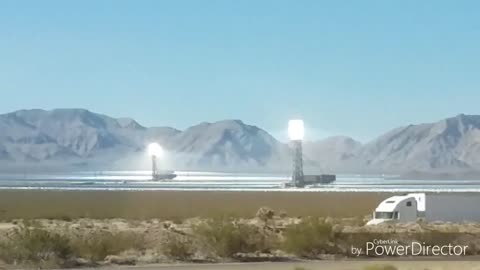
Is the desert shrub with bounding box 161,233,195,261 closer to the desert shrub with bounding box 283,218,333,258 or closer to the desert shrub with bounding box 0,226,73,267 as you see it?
the desert shrub with bounding box 0,226,73,267

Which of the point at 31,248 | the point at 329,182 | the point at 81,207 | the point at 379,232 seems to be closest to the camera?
the point at 31,248

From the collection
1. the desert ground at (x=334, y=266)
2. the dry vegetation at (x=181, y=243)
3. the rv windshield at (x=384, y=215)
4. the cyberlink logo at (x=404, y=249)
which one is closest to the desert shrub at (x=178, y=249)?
the dry vegetation at (x=181, y=243)

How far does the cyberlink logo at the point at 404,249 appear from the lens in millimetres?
41362

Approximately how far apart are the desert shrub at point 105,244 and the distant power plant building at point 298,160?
98.7m

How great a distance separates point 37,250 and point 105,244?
9.94 ft

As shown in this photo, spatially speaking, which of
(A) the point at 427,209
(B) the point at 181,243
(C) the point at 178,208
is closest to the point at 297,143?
(C) the point at 178,208

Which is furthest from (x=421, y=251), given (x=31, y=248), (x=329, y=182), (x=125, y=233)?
(x=329, y=182)

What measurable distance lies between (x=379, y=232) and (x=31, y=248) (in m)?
17.2

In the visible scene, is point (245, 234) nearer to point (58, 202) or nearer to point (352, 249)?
point (352, 249)

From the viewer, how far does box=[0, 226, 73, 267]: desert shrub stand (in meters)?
37.4

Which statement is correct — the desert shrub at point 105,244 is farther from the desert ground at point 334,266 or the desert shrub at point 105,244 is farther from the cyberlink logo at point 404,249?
the cyberlink logo at point 404,249

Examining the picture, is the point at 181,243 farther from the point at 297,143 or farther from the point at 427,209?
the point at 297,143

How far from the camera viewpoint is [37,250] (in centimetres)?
3772

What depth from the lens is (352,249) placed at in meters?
42.7
